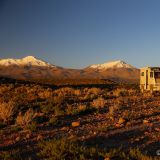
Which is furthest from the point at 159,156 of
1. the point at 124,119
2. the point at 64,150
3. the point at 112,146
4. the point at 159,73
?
the point at 159,73

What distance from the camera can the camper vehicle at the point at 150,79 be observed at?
30.4m

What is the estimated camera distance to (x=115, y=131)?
38.9 ft

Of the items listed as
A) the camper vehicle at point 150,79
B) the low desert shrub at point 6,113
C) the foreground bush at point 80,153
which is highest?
the camper vehicle at point 150,79

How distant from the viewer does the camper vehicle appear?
30430mm

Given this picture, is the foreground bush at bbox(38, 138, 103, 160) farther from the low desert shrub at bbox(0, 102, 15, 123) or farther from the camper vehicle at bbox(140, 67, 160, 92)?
the camper vehicle at bbox(140, 67, 160, 92)

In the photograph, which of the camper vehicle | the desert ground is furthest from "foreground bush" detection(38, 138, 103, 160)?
the camper vehicle

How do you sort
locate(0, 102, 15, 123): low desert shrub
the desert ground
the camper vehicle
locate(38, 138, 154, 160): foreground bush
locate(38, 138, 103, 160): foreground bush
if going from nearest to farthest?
locate(38, 138, 154, 160): foreground bush < locate(38, 138, 103, 160): foreground bush < the desert ground < locate(0, 102, 15, 123): low desert shrub < the camper vehicle

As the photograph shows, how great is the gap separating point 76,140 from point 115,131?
1958 millimetres

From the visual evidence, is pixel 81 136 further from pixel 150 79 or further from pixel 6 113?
pixel 150 79

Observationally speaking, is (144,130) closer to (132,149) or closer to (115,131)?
(115,131)

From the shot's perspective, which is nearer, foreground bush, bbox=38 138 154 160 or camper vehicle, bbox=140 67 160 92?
foreground bush, bbox=38 138 154 160

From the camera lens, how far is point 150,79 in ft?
104

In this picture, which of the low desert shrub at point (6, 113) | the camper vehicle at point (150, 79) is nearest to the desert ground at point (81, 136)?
the low desert shrub at point (6, 113)

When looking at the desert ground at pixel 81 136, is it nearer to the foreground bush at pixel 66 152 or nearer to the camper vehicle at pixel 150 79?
the foreground bush at pixel 66 152
